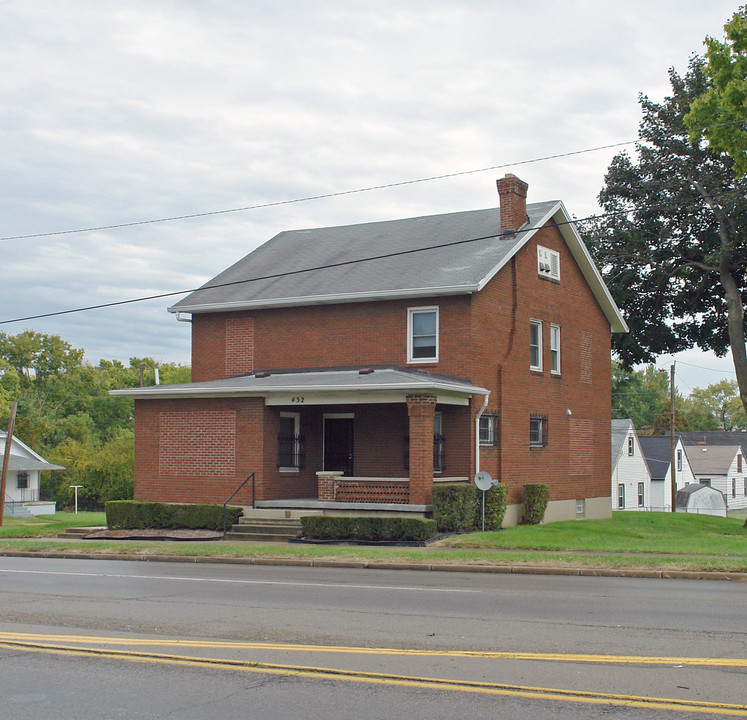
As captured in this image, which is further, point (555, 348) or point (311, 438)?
point (555, 348)

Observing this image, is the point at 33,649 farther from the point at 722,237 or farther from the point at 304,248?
the point at 722,237

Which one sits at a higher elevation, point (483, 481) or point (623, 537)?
point (483, 481)

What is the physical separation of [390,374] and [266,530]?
202 inches

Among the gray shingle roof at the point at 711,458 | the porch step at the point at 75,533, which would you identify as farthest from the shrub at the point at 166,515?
the gray shingle roof at the point at 711,458

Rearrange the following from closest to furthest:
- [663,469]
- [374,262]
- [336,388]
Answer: [336,388], [374,262], [663,469]

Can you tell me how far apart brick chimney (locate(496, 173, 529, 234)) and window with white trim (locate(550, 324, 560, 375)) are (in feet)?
12.9

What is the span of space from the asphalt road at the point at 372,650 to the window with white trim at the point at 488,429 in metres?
12.0

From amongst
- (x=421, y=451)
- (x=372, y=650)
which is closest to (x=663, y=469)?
(x=421, y=451)

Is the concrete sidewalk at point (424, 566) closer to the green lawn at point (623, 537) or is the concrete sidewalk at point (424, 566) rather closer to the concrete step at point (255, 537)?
the green lawn at point (623, 537)

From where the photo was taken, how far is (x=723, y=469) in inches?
2948

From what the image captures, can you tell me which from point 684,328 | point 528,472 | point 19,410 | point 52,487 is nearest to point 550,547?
point 528,472

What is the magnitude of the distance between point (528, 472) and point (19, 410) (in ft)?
192

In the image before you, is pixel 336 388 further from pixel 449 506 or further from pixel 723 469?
pixel 723 469

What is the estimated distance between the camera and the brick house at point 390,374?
2619 centimetres
